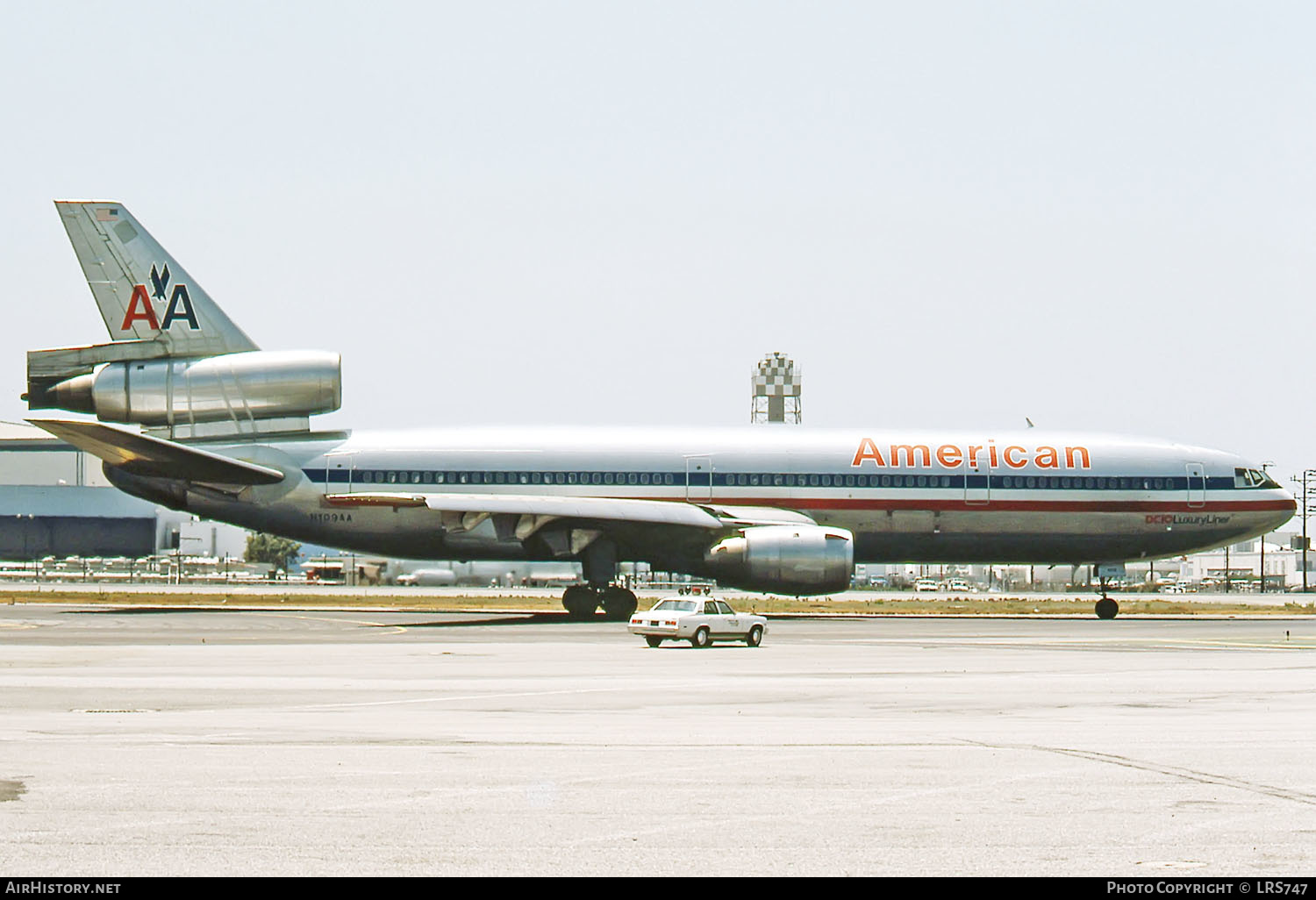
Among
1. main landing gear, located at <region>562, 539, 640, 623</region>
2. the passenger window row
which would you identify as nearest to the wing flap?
the passenger window row

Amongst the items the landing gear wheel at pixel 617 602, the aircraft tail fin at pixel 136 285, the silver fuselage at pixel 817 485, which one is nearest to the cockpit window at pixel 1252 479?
the silver fuselage at pixel 817 485

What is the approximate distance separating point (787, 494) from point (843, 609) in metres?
11.0

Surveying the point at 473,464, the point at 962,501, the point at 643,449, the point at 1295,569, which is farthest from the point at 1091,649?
the point at 1295,569

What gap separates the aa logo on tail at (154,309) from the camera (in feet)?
140

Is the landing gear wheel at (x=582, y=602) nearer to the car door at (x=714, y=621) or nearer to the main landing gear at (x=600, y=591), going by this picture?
the main landing gear at (x=600, y=591)

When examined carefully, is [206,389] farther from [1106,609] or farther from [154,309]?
[1106,609]

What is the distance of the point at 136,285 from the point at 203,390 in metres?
3.56

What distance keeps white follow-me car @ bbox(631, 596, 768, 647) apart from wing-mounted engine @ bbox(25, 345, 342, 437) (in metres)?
15.8

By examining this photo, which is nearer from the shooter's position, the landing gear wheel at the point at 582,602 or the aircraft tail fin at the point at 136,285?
the aircraft tail fin at the point at 136,285

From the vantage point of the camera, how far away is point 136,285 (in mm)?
42656

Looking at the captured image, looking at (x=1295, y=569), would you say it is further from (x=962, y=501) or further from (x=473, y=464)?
(x=473, y=464)

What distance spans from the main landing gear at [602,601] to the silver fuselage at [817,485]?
128cm

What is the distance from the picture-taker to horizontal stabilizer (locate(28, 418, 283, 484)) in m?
38.5

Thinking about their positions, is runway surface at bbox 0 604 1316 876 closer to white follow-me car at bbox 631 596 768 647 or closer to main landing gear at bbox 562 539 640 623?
white follow-me car at bbox 631 596 768 647
